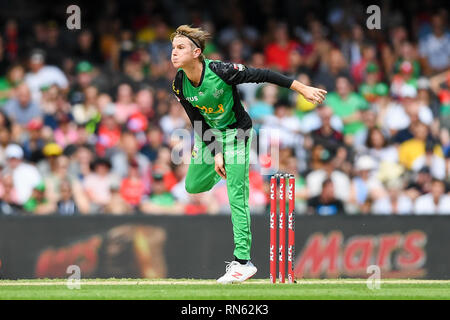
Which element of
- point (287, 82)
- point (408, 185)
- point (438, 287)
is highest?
point (287, 82)

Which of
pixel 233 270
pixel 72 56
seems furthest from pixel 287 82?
pixel 72 56

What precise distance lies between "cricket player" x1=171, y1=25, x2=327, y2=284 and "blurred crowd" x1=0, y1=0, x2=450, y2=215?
318 cm

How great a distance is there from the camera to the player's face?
31.4 feet

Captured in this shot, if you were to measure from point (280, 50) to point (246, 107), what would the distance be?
1754mm

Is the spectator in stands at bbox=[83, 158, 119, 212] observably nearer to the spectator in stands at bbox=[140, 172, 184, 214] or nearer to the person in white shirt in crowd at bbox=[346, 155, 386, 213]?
the spectator in stands at bbox=[140, 172, 184, 214]

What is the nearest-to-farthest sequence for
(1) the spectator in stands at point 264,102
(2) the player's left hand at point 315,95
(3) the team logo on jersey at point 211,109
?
1. (2) the player's left hand at point 315,95
2. (3) the team logo on jersey at point 211,109
3. (1) the spectator in stands at point 264,102

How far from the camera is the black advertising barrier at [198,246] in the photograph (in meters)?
11.9

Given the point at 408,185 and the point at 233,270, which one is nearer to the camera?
the point at 233,270

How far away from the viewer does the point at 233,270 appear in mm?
9727

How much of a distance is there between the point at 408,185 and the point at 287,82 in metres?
4.85

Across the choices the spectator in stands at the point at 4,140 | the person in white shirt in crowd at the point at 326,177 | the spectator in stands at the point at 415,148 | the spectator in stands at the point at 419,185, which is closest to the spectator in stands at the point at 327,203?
the person in white shirt in crowd at the point at 326,177

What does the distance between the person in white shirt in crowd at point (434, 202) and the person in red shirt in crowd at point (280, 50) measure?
3.38 metres

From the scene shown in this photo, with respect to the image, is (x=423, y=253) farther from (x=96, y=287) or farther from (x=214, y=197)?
(x=96, y=287)

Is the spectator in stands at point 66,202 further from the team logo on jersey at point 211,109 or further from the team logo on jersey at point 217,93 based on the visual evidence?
the team logo on jersey at point 217,93
